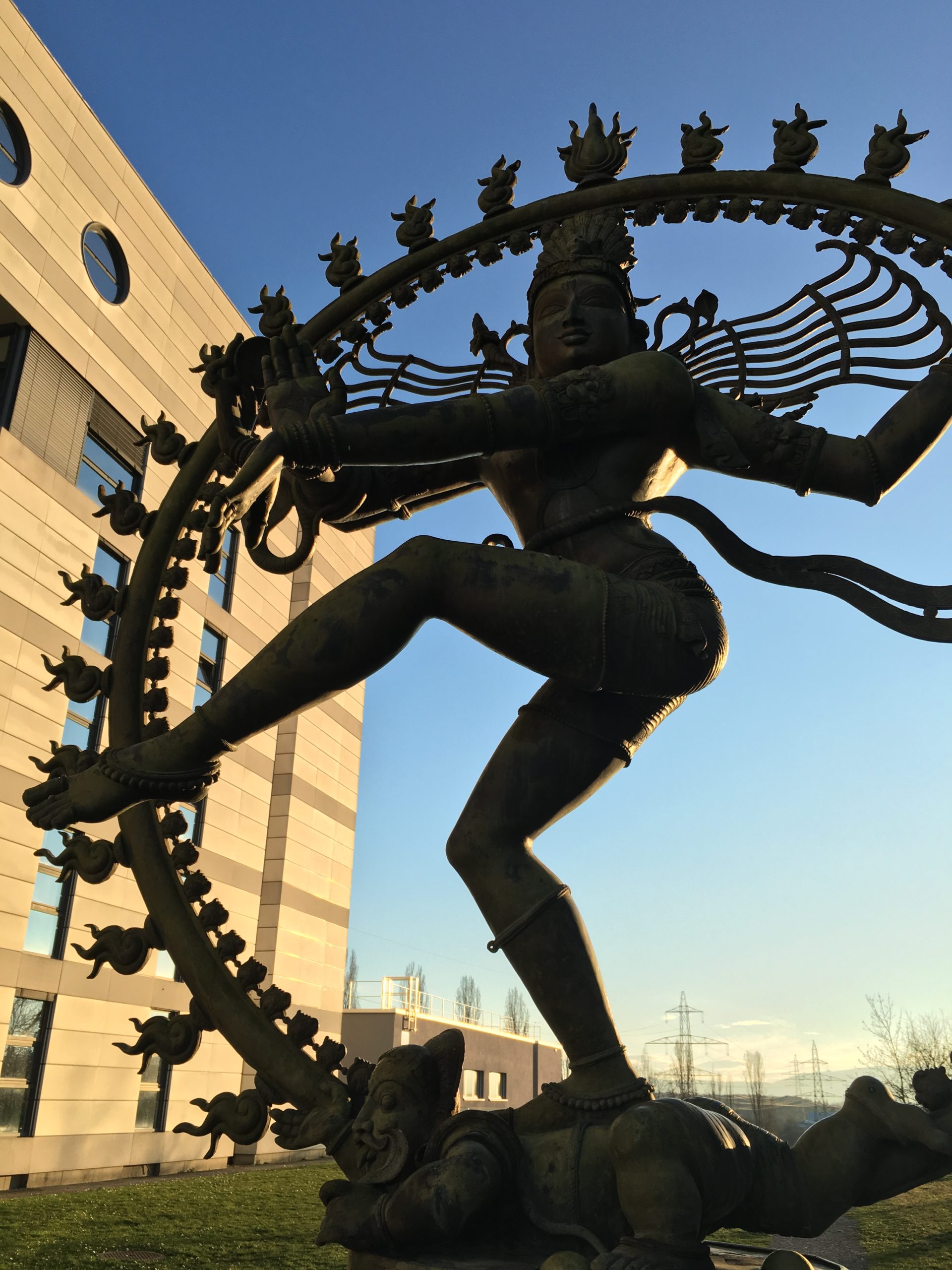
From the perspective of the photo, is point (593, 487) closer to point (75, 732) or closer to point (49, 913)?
point (49, 913)

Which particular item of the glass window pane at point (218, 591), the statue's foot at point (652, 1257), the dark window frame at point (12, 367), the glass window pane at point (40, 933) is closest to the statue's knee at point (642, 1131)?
the statue's foot at point (652, 1257)

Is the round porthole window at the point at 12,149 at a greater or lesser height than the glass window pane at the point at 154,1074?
greater

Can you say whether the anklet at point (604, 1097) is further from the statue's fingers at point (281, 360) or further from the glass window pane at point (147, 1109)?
the glass window pane at point (147, 1109)

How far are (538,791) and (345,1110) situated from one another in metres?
0.94

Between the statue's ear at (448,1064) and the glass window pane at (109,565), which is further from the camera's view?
the glass window pane at (109,565)

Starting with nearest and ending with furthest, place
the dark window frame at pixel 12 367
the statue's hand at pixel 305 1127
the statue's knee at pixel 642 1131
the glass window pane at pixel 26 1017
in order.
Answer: the statue's knee at pixel 642 1131 → the statue's hand at pixel 305 1127 → the glass window pane at pixel 26 1017 → the dark window frame at pixel 12 367

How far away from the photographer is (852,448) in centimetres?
281

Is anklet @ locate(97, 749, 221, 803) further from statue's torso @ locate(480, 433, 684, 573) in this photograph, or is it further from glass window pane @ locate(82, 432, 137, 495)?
glass window pane @ locate(82, 432, 137, 495)

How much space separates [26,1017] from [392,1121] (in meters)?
16.4

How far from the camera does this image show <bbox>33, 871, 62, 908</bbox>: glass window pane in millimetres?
17003

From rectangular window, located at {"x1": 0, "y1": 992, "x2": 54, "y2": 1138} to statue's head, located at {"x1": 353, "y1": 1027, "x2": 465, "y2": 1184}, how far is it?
15.8m

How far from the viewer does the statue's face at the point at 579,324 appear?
314 cm

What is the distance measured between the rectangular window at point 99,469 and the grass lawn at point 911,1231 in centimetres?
1626

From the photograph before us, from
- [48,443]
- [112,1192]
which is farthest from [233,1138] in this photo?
[48,443]
